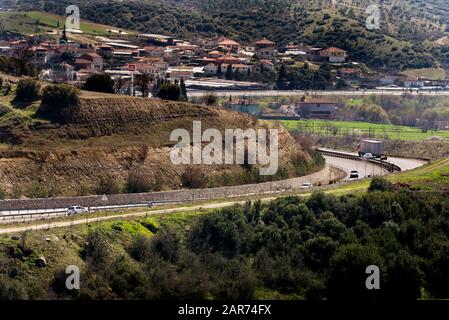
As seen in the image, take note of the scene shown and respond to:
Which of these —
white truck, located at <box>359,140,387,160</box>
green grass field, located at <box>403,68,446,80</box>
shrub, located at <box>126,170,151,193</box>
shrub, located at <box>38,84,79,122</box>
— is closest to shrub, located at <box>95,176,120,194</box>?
shrub, located at <box>126,170,151,193</box>

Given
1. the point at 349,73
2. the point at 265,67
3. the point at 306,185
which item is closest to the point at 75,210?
the point at 306,185

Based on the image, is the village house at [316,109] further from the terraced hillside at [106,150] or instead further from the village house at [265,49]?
the terraced hillside at [106,150]

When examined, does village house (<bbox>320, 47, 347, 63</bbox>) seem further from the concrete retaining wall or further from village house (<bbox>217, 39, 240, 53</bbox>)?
the concrete retaining wall

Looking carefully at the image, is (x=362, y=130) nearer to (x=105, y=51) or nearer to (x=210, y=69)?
(x=210, y=69)

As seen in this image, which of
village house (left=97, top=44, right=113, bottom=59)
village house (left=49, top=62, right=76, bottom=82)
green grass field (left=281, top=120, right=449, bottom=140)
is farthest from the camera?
village house (left=97, top=44, right=113, bottom=59)

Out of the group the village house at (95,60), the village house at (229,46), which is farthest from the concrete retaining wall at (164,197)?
the village house at (229,46)
